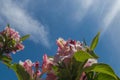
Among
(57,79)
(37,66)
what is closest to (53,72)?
(57,79)

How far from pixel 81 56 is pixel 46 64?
13.6 inches

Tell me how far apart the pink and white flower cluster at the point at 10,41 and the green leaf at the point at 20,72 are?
15.3 ft

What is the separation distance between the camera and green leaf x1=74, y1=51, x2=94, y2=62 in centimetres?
259

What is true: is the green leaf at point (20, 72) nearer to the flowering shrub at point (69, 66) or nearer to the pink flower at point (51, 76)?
the flowering shrub at point (69, 66)

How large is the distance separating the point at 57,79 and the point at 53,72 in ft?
0.20

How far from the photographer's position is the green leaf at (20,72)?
2.81 m

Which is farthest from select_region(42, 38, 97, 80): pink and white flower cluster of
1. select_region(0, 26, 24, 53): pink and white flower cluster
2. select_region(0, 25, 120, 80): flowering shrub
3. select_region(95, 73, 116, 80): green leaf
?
select_region(0, 26, 24, 53): pink and white flower cluster

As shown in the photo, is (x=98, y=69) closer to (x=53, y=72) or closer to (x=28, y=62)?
(x=53, y=72)

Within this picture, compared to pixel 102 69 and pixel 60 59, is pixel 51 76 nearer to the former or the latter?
pixel 60 59

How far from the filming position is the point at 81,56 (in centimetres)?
260

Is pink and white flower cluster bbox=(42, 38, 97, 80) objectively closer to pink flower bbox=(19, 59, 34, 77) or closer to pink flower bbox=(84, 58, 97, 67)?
pink flower bbox=(84, 58, 97, 67)

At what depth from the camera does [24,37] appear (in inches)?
317

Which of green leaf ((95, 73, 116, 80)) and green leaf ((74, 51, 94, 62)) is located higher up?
green leaf ((74, 51, 94, 62))

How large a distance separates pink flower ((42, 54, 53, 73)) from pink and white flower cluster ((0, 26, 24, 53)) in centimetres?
467
